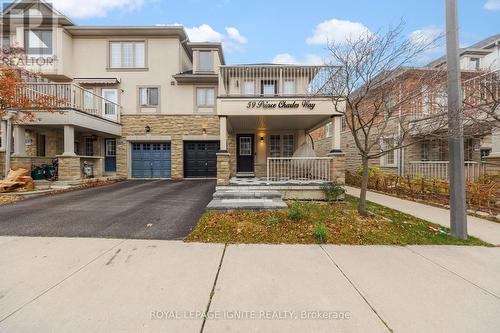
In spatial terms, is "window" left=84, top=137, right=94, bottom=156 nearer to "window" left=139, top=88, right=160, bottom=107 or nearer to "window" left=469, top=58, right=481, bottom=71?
"window" left=139, top=88, right=160, bottom=107

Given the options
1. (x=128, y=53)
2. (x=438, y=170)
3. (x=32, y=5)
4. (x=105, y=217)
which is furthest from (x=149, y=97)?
(x=438, y=170)

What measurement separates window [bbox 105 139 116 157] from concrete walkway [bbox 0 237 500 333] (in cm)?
1172

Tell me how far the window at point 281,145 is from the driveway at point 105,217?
5903mm

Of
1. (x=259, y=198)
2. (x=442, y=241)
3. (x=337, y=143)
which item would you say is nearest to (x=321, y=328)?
(x=442, y=241)

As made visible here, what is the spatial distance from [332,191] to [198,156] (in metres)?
9.49

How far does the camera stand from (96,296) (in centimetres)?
251

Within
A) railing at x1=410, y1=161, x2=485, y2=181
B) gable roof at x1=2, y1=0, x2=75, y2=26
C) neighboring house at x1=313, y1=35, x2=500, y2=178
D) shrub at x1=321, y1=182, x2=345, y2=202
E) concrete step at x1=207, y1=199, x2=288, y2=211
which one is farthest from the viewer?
gable roof at x1=2, y1=0, x2=75, y2=26

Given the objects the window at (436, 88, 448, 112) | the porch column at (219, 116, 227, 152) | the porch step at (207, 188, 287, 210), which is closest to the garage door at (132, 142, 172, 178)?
the porch column at (219, 116, 227, 152)

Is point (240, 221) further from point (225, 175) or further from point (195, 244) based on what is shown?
point (225, 175)

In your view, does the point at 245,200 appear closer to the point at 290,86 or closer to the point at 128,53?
the point at 290,86

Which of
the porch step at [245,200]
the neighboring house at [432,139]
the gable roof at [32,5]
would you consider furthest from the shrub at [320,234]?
the gable roof at [32,5]

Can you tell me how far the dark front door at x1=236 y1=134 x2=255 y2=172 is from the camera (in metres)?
12.8

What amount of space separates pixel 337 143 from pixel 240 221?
5.30m

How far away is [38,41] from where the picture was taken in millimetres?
14367
